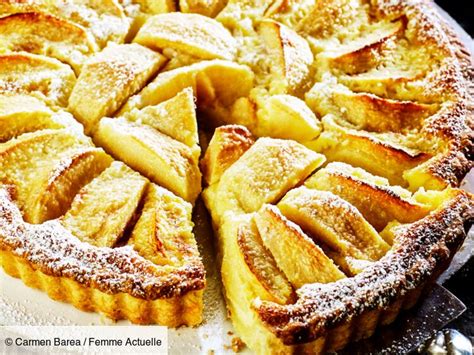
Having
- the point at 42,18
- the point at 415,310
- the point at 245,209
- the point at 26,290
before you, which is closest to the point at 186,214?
the point at 245,209

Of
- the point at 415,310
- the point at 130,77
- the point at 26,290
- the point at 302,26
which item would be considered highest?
the point at 302,26

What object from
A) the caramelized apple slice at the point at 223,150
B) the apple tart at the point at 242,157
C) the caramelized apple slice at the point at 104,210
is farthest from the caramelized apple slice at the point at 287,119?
the caramelized apple slice at the point at 104,210

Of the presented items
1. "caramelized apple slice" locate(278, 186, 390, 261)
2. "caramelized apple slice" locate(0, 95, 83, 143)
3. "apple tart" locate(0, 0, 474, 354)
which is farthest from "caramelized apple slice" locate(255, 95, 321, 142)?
"caramelized apple slice" locate(0, 95, 83, 143)

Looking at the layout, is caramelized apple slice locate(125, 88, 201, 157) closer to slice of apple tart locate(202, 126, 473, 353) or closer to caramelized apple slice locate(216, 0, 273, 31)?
slice of apple tart locate(202, 126, 473, 353)

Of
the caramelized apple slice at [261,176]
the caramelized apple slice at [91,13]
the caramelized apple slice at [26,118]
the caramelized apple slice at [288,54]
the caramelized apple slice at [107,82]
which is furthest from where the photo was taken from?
the caramelized apple slice at [91,13]

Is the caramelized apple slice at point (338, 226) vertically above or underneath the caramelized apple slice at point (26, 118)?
above

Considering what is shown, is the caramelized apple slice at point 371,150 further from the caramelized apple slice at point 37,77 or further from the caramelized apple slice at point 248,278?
the caramelized apple slice at point 37,77

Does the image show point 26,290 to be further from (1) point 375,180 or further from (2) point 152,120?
(1) point 375,180
